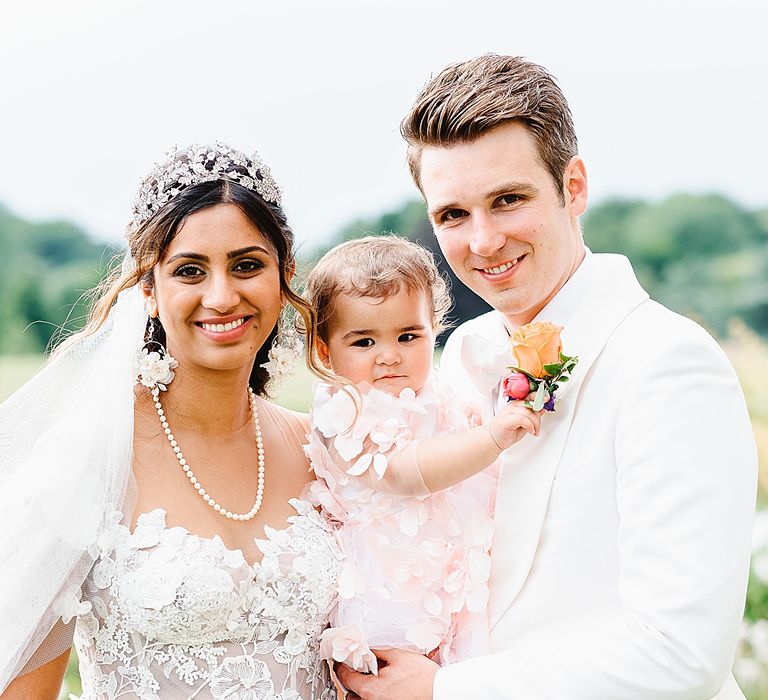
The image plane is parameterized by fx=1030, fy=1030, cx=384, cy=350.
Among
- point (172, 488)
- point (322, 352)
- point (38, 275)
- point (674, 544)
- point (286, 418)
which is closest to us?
point (674, 544)

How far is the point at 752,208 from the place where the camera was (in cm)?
1531

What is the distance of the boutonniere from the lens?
3031 mm

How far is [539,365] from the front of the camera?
303 centimetres

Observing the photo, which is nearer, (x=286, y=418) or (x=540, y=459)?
(x=540, y=459)

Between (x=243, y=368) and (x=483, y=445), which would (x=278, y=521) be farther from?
(x=483, y=445)

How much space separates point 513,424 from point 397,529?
704 mm

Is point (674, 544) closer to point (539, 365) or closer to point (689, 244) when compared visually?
point (539, 365)

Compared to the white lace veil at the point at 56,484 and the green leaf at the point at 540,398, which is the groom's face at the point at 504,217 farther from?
the white lace veil at the point at 56,484

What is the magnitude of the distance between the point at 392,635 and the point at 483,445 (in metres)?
0.74

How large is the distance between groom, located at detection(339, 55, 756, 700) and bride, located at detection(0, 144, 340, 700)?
470mm

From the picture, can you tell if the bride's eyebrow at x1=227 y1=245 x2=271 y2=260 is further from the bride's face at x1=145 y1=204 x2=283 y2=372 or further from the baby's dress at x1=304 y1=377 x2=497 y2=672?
the baby's dress at x1=304 y1=377 x2=497 y2=672

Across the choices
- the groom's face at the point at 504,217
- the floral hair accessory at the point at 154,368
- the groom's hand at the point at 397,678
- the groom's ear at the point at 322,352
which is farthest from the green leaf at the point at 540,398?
the floral hair accessory at the point at 154,368

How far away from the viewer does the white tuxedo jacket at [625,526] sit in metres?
2.89

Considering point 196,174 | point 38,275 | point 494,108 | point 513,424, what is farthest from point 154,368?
point 38,275
